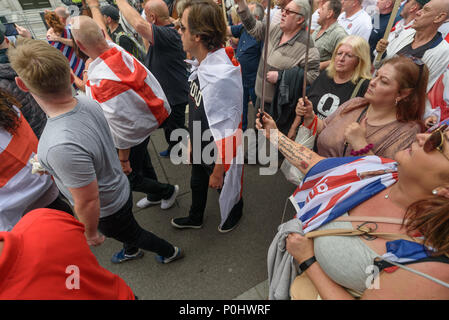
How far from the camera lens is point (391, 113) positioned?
5.30ft

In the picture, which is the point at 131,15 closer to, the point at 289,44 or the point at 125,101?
the point at 125,101

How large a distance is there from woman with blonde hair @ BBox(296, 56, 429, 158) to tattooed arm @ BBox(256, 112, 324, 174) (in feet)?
1.00

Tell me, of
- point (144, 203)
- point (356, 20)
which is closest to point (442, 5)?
point (356, 20)

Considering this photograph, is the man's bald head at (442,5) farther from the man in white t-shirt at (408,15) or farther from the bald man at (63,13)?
the bald man at (63,13)

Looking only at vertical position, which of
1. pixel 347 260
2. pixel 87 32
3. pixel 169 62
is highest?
pixel 87 32

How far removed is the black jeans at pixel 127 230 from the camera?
169cm

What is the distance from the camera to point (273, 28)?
2730mm

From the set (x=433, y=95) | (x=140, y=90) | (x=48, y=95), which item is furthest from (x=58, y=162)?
(x=433, y=95)

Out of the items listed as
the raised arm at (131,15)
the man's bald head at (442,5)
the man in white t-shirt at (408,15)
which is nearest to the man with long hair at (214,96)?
the raised arm at (131,15)

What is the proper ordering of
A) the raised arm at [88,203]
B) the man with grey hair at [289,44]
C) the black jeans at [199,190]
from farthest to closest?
the man with grey hair at [289,44], the black jeans at [199,190], the raised arm at [88,203]

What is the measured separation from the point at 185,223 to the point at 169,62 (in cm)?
183

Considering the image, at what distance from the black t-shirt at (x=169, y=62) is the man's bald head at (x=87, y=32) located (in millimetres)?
697

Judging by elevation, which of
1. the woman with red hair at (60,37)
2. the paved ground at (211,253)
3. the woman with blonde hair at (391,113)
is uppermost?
the woman with red hair at (60,37)
